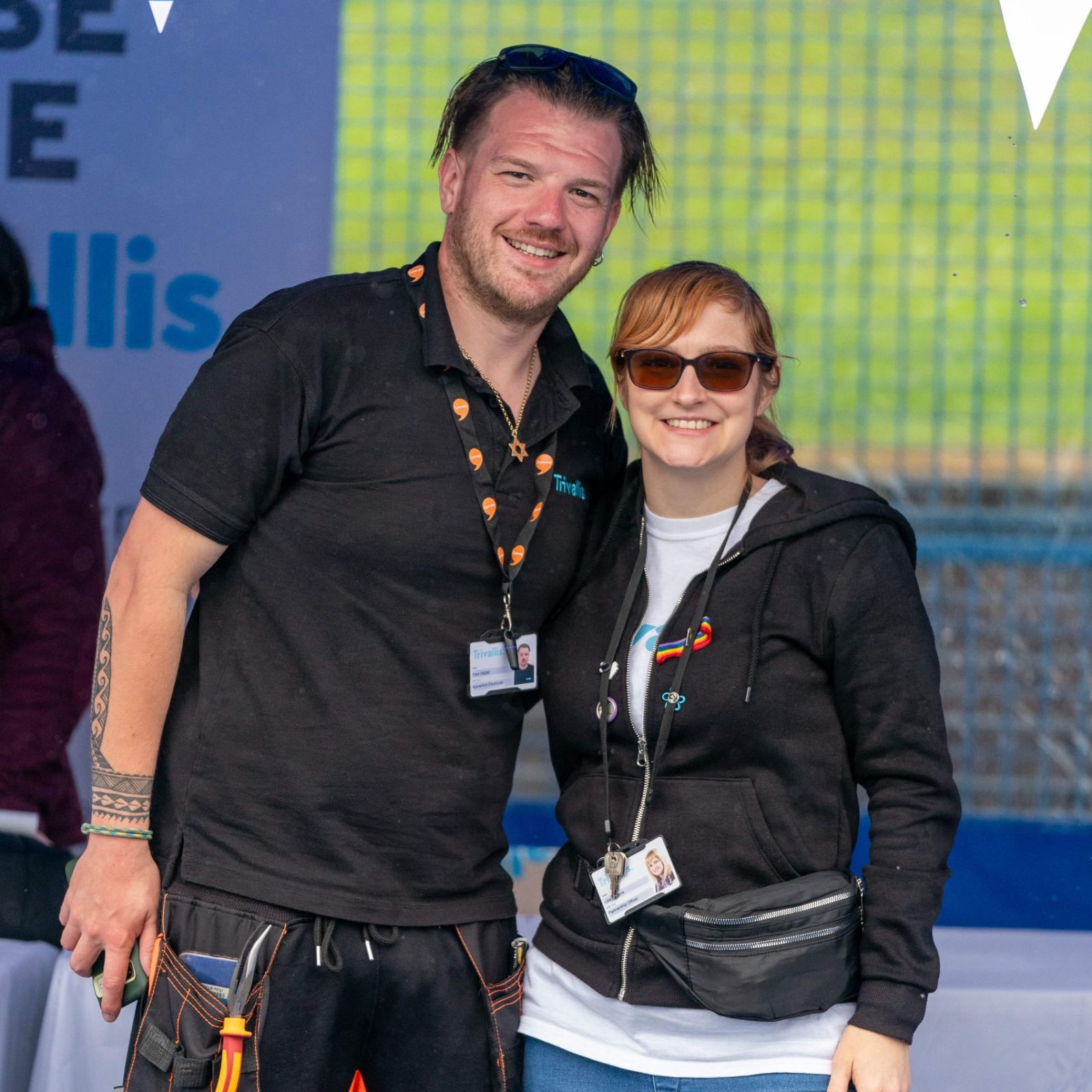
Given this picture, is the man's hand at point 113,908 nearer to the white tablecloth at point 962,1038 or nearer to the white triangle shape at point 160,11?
the white tablecloth at point 962,1038

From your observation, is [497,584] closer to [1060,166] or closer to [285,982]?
[285,982]

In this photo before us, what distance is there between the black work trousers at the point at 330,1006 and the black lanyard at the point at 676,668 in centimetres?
33

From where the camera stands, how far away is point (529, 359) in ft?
7.20

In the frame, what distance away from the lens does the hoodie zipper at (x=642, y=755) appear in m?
1.87

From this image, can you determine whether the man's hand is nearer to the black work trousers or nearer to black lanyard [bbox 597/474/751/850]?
the black work trousers

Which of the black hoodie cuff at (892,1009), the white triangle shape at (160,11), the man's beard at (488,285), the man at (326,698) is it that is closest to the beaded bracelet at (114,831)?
the man at (326,698)

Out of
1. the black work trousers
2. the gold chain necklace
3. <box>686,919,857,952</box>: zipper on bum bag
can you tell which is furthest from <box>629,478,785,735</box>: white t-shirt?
the black work trousers

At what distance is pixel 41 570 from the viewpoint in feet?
9.75

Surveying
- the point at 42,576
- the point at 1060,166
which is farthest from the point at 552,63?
the point at 42,576

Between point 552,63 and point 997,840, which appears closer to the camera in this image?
point 552,63

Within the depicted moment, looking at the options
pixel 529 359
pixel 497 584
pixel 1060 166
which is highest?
pixel 1060 166

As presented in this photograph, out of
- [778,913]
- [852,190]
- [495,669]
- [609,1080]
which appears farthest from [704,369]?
[852,190]

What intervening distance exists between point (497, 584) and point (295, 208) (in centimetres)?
136

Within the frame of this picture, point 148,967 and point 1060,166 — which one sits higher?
point 1060,166
